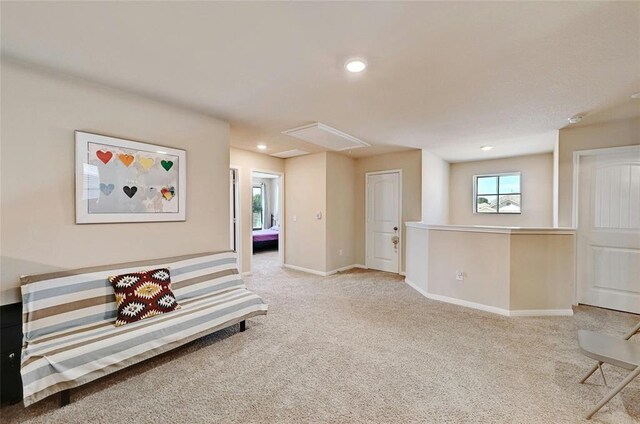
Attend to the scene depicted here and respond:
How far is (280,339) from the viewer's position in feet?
8.92

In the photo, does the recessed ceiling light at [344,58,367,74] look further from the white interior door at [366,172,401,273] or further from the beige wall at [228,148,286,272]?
the white interior door at [366,172,401,273]

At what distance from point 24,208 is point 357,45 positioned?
9.02 feet

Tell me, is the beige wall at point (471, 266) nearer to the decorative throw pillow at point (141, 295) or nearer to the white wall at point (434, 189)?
the white wall at point (434, 189)

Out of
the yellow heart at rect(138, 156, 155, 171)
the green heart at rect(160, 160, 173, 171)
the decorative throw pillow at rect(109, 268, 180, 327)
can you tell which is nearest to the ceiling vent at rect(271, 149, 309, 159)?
the green heart at rect(160, 160, 173, 171)

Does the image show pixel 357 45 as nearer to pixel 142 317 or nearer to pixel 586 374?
pixel 142 317

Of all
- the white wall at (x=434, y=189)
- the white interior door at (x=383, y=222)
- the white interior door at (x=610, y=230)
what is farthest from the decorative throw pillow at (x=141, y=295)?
the white interior door at (x=610, y=230)

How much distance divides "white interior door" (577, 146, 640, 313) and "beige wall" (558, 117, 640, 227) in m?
0.12

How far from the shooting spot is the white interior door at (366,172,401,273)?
17.9 feet

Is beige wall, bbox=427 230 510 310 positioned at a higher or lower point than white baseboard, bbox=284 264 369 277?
higher

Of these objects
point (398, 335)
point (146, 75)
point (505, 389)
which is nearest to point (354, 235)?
point (398, 335)

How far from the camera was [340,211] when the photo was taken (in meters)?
5.60

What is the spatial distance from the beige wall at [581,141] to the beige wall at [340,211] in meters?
3.39

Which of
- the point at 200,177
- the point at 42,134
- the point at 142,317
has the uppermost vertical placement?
the point at 42,134

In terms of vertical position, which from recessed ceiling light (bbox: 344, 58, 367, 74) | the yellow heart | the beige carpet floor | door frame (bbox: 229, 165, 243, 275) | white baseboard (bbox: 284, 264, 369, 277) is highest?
recessed ceiling light (bbox: 344, 58, 367, 74)
